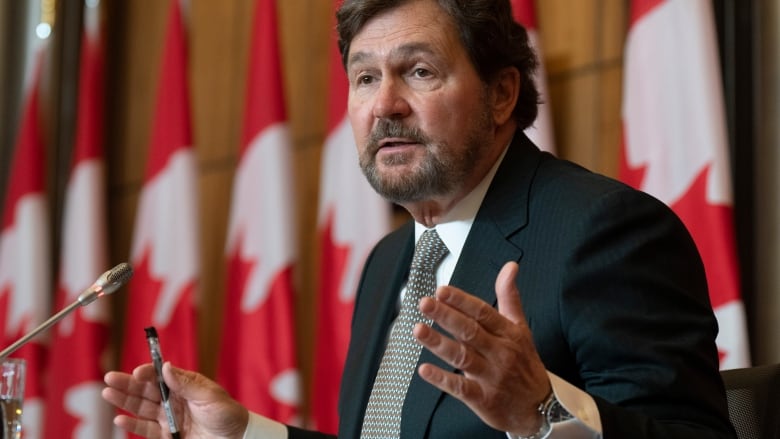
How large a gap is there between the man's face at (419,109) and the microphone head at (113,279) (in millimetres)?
592

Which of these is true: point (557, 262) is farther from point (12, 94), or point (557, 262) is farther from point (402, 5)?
point (12, 94)

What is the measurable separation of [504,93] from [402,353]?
670 millimetres

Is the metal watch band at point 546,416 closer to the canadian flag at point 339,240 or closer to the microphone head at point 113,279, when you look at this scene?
the microphone head at point 113,279

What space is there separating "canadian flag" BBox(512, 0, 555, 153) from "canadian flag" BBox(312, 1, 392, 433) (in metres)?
0.75

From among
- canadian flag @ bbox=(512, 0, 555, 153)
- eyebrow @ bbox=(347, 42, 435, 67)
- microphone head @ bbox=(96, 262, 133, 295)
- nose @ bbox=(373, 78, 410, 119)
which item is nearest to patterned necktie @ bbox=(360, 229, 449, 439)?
nose @ bbox=(373, 78, 410, 119)

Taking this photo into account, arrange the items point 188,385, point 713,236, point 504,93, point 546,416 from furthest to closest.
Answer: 1. point 713,236
2. point 504,93
3. point 188,385
4. point 546,416

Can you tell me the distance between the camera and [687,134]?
3348 millimetres

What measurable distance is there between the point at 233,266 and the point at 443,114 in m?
2.29

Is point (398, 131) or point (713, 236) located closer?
point (398, 131)

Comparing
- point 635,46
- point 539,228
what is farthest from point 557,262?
point 635,46

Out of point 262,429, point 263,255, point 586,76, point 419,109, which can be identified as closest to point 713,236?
point 586,76

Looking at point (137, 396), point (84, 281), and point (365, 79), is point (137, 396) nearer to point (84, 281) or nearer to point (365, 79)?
point (365, 79)

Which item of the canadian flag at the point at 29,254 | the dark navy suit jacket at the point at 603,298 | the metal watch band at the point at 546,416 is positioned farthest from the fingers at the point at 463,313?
the canadian flag at the point at 29,254

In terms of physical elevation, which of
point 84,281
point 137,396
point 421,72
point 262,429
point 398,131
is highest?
point 421,72
